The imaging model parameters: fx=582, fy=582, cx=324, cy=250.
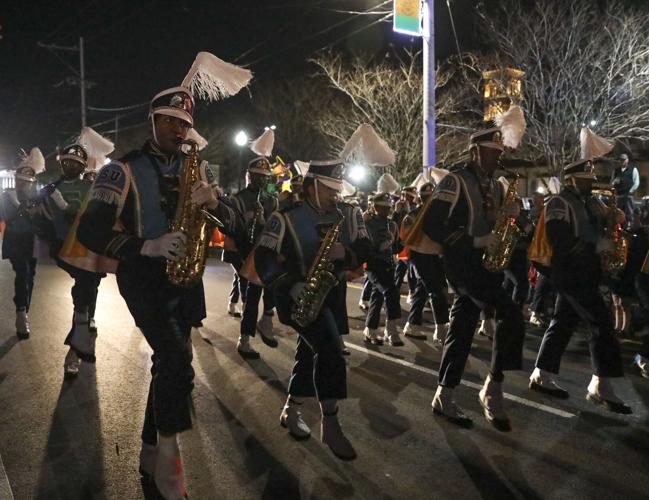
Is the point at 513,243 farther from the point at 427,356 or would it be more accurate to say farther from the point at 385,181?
the point at 385,181

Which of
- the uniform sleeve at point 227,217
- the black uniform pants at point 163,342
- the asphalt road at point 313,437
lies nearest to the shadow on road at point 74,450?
the asphalt road at point 313,437

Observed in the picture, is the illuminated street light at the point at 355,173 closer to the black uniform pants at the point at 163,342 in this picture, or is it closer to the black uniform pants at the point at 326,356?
the black uniform pants at the point at 326,356

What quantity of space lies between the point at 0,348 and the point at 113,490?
4.32 metres

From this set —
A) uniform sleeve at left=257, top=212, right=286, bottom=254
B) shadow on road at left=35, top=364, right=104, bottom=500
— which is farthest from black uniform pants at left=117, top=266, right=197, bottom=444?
uniform sleeve at left=257, top=212, right=286, bottom=254

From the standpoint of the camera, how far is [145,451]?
3816 millimetres

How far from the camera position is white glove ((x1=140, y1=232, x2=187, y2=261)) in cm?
331

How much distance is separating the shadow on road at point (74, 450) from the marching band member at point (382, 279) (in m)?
3.65

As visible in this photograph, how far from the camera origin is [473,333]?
4812 mm

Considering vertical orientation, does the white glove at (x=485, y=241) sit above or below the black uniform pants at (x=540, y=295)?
above

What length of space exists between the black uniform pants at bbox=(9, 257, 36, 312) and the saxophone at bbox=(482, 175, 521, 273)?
616cm

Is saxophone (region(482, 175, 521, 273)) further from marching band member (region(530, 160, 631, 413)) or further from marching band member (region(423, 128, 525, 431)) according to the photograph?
marching band member (region(530, 160, 631, 413))

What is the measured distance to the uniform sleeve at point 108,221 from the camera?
3.36m

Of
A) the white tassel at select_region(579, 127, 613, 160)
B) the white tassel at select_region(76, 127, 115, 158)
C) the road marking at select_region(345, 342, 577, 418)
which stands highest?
the white tassel at select_region(579, 127, 613, 160)

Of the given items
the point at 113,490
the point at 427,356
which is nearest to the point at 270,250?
the point at 113,490
